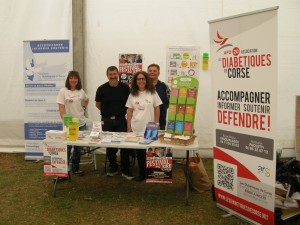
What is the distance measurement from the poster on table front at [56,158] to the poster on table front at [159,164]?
2.88 ft

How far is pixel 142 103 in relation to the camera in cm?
369

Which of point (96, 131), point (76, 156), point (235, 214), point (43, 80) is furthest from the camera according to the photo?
point (43, 80)

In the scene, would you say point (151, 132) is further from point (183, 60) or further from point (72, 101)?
point (183, 60)

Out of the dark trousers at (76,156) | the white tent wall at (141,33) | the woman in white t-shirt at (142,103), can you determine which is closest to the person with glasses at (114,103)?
the woman in white t-shirt at (142,103)

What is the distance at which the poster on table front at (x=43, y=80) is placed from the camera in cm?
457

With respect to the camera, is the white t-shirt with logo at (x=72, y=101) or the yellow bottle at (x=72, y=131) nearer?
the yellow bottle at (x=72, y=131)

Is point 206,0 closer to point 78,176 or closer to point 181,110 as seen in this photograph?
point 181,110

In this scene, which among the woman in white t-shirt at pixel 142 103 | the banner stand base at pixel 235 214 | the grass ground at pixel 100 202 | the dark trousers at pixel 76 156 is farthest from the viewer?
the dark trousers at pixel 76 156

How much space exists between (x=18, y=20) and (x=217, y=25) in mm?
3536

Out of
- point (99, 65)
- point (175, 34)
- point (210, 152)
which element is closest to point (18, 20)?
point (99, 65)

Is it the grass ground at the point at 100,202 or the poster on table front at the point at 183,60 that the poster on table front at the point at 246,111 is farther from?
the poster on table front at the point at 183,60

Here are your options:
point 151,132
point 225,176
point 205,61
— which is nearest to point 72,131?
point 151,132

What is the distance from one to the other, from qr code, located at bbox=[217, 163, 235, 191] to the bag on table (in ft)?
1.65

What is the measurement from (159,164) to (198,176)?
670 millimetres
